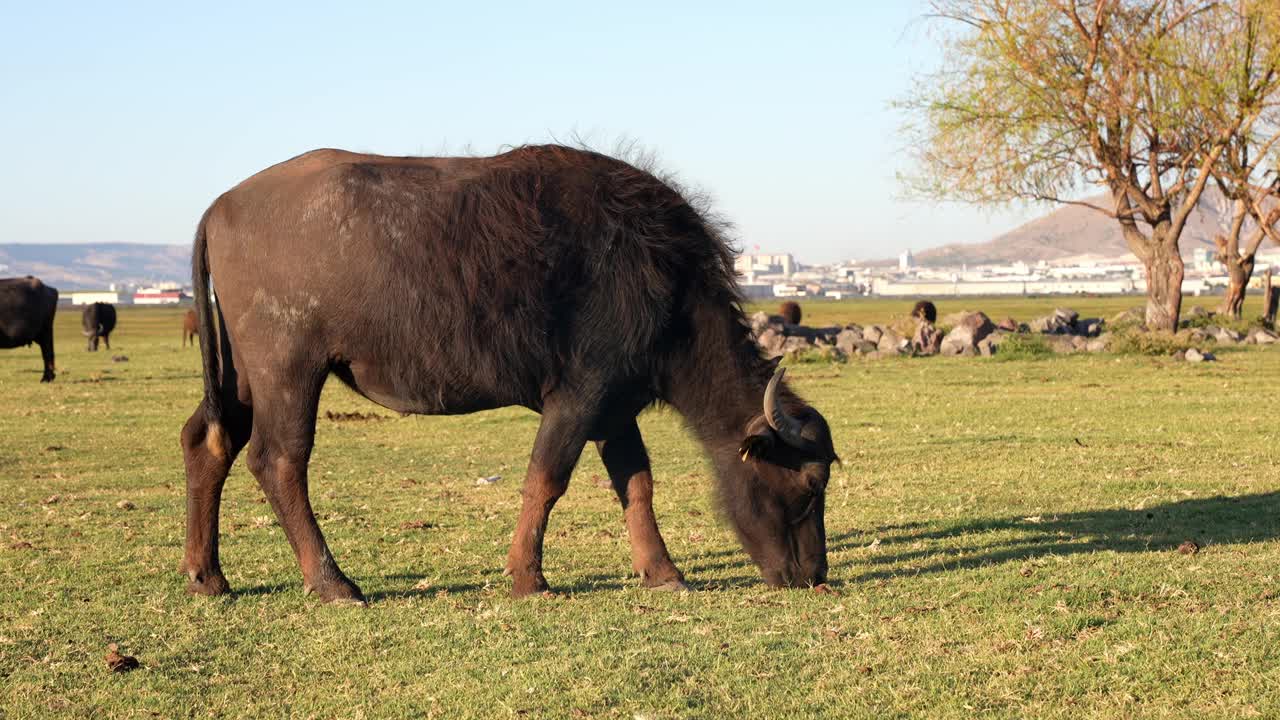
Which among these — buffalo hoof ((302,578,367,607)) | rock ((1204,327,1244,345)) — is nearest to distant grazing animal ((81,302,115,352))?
rock ((1204,327,1244,345))

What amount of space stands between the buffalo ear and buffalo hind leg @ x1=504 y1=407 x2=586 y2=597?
1.02 m

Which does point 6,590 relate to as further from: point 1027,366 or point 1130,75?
point 1130,75

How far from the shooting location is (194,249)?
859 centimetres

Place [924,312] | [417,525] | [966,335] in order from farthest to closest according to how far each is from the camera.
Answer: [924,312] < [966,335] < [417,525]

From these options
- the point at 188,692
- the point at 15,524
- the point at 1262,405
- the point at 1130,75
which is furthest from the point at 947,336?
the point at 188,692

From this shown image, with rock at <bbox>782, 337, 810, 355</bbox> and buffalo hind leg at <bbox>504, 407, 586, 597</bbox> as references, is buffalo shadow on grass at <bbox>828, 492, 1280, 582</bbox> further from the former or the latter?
rock at <bbox>782, 337, 810, 355</bbox>

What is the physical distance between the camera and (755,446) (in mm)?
7781

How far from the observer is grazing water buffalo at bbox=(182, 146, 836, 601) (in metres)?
8.00

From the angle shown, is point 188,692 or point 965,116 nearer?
point 188,692

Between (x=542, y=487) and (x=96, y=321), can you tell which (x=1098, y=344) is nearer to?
(x=542, y=487)

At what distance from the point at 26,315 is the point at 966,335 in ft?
76.5

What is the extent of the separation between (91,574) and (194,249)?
7.72 feet

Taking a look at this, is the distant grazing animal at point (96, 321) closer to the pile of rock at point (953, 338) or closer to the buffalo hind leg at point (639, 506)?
the pile of rock at point (953, 338)

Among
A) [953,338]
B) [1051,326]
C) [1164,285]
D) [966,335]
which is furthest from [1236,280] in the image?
[953,338]
